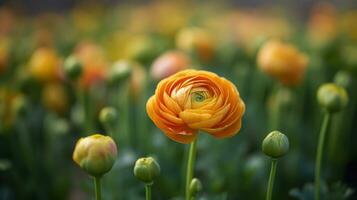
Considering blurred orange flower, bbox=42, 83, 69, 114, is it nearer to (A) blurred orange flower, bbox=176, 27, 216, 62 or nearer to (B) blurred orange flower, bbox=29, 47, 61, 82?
(B) blurred orange flower, bbox=29, 47, 61, 82

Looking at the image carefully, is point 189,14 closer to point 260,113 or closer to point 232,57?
point 232,57

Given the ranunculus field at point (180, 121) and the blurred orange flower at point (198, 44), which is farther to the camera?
the blurred orange flower at point (198, 44)

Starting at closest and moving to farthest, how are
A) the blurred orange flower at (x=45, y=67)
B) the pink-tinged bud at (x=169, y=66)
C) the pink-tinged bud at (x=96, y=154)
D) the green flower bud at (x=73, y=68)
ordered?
the pink-tinged bud at (x=96, y=154) → the green flower bud at (x=73, y=68) → the pink-tinged bud at (x=169, y=66) → the blurred orange flower at (x=45, y=67)

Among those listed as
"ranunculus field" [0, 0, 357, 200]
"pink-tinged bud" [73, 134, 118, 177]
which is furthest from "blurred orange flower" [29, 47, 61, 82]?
"pink-tinged bud" [73, 134, 118, 177]

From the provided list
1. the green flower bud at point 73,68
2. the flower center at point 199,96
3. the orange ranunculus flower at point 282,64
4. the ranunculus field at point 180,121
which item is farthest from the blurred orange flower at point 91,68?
the flower center at point 199,96

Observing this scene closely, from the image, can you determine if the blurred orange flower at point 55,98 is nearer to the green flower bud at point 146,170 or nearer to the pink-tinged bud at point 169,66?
the pink-tinged bud at point 169,66

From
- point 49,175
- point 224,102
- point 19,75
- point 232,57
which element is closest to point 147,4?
point 232,57

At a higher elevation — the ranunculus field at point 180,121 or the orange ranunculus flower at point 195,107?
the orange ranunculus flower at point 195,107
